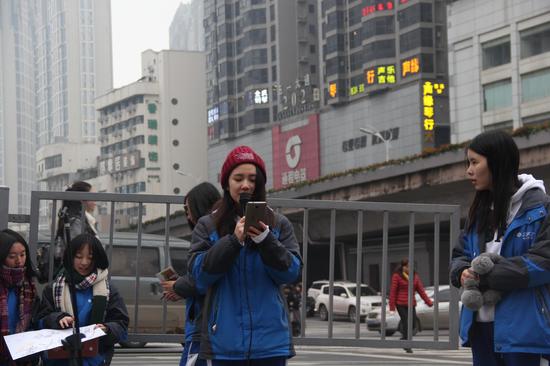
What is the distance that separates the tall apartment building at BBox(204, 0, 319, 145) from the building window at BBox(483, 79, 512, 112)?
2924 cm

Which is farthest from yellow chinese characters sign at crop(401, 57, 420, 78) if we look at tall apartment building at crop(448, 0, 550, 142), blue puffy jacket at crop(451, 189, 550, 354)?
blue puffy jacket at crop(451, 189, 550, 354)

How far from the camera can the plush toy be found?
4.59 metres

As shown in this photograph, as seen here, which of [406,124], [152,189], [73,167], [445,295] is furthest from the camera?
[73,167]

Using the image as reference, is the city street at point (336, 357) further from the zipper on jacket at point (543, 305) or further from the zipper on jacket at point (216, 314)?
the zipper on jacket at point (543, 305)

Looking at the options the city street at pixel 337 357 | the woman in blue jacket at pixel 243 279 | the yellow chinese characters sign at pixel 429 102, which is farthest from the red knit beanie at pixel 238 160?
the yellow chinese characters sign at pixel 429 102

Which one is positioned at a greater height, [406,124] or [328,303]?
[406,124]

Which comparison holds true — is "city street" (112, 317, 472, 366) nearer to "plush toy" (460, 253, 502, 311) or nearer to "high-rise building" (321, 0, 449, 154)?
"plush toy" (460, 253, 502, 311)

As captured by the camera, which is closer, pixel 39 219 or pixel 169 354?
pixel 39 219

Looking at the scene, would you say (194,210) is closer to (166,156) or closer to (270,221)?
(270,221)

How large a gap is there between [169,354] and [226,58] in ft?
288

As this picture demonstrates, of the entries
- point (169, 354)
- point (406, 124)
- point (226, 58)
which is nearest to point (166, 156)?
point (226, 58)

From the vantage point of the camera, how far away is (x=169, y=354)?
15.9m

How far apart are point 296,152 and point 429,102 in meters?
19.0

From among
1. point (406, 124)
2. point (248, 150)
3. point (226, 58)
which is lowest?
point (248, 150)
